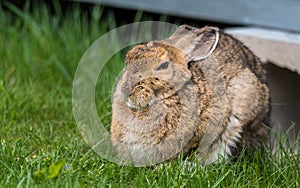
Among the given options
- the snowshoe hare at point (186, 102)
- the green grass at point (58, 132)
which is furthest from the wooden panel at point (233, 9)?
the snowshoe hare at point (186, 102)

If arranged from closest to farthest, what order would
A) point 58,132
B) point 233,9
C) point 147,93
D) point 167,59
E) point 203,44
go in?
point 147,93, point 167,59, point 203,44, point 58,132, point 233,9

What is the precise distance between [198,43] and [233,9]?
2.06 m

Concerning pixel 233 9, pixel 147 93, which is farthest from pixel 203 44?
pixel 233 9

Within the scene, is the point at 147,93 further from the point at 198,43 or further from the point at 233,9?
the point at 233,9

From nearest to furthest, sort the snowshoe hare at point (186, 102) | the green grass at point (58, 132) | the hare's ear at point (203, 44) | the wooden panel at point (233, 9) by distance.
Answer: the green grass at point (58, 132) < the snowshoe hare at point (186, 102) < the hare's ear at point (203, 44) < the wooden panel at point (233, 9)

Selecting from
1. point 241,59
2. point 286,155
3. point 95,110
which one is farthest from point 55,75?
point 286,155

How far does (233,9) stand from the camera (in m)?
5.02

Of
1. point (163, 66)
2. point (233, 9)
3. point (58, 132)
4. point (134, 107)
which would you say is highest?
point (233, 9)

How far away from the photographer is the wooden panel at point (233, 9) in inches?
184

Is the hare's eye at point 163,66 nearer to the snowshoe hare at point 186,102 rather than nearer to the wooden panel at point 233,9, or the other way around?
the snowshoe hare at point 186,102

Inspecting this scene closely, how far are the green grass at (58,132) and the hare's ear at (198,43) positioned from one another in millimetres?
520

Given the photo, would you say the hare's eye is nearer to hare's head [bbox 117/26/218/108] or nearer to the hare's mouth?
hare's head [bbox 117/26/218/108]

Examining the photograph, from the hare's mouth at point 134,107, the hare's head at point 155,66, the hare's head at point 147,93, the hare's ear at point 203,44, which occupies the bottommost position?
the hare's mouth at point 134,107

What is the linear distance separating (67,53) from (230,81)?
187 centimetres
